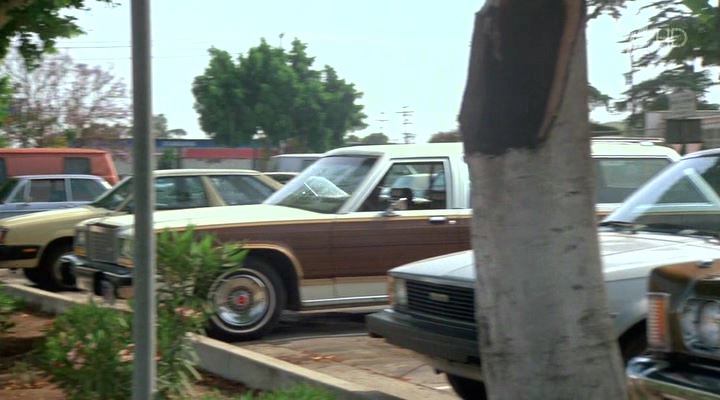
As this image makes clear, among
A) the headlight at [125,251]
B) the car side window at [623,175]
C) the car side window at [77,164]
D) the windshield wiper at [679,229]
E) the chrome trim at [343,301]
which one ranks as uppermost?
the car side window at [77,164]

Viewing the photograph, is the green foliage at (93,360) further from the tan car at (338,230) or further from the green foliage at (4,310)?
the tan car at (338,230)

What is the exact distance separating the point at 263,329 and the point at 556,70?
17.9 feet

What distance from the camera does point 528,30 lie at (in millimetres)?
3566

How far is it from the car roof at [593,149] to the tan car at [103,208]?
2496 mm

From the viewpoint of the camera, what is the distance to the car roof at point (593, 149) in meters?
9.09

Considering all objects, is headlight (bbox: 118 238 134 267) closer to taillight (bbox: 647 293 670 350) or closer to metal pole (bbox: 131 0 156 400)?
metal pole (bbox: 131 0 156 400)

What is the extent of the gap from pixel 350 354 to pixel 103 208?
18.0 ft

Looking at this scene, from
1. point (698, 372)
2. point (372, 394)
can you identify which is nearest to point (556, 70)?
point (698, 372)

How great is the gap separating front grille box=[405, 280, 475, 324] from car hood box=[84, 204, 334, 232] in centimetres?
274

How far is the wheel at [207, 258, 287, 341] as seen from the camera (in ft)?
27.4

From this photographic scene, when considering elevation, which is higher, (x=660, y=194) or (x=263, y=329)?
(x=660, y=194)

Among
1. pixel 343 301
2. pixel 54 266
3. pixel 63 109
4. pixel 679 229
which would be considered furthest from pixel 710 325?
pixel 63 109

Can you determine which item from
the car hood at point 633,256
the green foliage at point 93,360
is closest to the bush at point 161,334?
the green foliage at point 93,360

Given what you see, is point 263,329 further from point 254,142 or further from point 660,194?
point 254,142
